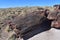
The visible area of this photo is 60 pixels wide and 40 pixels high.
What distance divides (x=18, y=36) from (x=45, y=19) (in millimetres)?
2163

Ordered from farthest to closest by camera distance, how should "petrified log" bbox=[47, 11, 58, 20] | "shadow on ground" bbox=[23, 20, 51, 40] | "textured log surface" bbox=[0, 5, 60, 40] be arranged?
"shadow on ground" bbox=[23, 20, 51, 40], "petrified log" bbox=[47, 11, 58, 20], "textured log surface" bbox=[0, 5, 60, 40]

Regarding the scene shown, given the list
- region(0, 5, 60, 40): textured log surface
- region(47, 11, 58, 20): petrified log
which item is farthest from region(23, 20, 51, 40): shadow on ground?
region(47, 11, 58, 20): petrified log

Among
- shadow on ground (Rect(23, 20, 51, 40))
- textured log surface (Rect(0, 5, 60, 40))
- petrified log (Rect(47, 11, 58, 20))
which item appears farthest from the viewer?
shadow on ground (Rect(23, 20, 51, 40))

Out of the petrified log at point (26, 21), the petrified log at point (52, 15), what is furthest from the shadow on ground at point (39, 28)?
the petrified log at point (52, 15)

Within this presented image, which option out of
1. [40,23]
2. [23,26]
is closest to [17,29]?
[23,26]

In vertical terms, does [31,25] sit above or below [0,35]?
above

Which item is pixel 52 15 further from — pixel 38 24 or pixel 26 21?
pixel 26 21

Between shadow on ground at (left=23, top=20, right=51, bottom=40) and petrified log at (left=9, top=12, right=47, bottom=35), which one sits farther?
shadow on ground at (left=23, top=20, right=51, bottom=40)

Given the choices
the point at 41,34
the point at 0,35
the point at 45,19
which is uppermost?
the point at 45,19

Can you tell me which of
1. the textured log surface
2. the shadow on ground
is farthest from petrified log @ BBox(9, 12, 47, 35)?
the shadow on ground

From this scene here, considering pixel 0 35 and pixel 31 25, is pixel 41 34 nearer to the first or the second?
pixel 31 25

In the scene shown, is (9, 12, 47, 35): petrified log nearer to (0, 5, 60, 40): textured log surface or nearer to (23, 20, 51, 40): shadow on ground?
(0, 5, 60, 40): textured log surface

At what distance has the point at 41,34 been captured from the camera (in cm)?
1339

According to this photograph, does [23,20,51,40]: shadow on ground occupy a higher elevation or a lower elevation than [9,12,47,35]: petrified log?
lower
